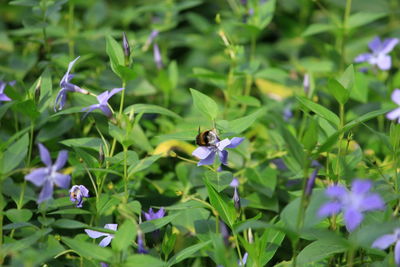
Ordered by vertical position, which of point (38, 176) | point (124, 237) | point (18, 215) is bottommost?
point (18, 215)

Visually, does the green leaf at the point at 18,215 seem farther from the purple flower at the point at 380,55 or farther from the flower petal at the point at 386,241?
the purple flower at the point at 380,55

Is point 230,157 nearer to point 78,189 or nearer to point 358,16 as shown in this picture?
point 78,189

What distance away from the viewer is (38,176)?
1015mm

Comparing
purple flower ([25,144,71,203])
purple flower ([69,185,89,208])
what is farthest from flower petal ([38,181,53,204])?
purple flower ([69,185,89,208])

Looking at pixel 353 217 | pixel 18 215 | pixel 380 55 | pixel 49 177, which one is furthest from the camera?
pixel 380 55

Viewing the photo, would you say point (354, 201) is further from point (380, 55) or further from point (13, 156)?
point (380, 55)

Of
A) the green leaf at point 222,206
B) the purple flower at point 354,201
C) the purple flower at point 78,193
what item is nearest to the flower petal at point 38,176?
the purple flower at point 78,193

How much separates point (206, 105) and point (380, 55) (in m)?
0.86

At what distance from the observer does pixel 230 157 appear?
5.52 ft

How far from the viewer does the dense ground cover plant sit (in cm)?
106

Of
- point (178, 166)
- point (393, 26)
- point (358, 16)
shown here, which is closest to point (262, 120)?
point (178, 166)

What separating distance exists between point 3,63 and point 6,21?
693mm

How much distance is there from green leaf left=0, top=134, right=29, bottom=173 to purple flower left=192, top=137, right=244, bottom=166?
1.20ft

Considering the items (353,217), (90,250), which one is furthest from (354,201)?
(90,250)
